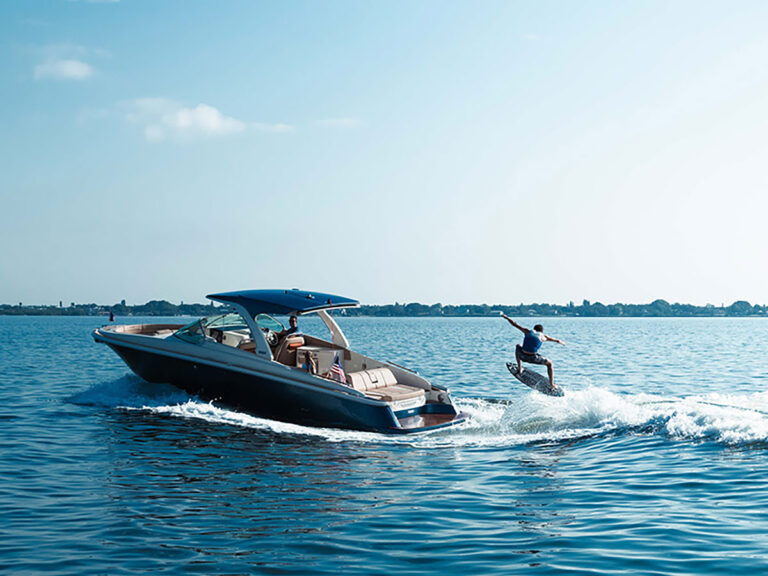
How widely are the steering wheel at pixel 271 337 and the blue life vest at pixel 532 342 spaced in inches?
227

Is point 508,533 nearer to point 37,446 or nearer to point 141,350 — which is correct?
point 37,446

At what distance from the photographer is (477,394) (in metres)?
22.8

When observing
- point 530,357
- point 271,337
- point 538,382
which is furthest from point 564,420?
point 271,337

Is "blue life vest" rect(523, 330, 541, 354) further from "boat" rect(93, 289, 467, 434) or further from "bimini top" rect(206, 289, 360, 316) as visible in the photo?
"bimini top" rect(206, 289, 360, 316)

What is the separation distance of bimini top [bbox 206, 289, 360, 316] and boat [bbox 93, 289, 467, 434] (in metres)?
0.02

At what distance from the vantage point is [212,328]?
57.2 feet

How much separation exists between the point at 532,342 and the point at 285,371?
18.2 ft

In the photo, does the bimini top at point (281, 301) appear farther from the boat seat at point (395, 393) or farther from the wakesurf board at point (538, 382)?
the wakesurf board at point (538, 382)

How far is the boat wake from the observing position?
13.7 m

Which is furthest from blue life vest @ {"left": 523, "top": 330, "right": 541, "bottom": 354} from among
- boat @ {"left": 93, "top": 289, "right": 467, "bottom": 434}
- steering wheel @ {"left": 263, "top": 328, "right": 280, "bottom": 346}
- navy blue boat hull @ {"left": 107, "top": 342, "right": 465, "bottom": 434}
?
steering wheel @ {"left": 263, "top": 328, "right": 280, "bottom": 346}

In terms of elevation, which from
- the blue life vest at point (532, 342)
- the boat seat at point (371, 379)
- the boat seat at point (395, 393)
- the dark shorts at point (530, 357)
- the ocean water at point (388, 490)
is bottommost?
the ocean water at point (388, 490)

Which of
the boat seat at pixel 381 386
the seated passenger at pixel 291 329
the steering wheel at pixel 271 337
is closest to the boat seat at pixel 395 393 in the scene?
the boat seat at pixel 381 386

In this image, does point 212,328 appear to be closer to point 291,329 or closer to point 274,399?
point 291,329

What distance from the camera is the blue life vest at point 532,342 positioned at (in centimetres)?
1675
